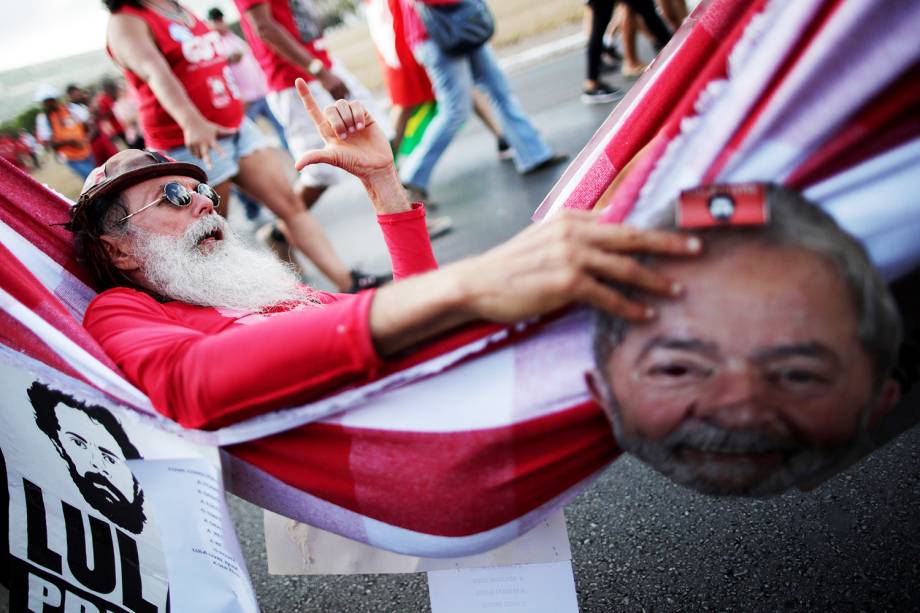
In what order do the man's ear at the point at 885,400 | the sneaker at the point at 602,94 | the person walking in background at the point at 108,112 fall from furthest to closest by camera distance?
the person walking in background at the point at 108,112 < the sneaker at the point at 602,94 < the man's ear at the point at 885,400

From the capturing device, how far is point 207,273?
1.85m

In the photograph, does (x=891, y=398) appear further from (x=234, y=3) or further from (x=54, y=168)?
(x=54, y=168)

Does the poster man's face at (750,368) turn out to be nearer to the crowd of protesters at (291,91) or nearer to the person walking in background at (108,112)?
the crowd of protesters at (291,91)

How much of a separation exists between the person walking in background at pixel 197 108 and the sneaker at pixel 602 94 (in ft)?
10.8

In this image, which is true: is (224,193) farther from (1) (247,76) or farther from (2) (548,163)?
(2) (548,163)

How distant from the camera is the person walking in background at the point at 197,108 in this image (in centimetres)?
305

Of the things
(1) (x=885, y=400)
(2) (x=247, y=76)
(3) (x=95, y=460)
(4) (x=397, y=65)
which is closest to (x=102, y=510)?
→ (3) (x=95, y=460)

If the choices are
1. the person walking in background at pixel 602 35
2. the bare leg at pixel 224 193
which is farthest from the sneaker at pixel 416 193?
the person walking in background at pixel 602 35

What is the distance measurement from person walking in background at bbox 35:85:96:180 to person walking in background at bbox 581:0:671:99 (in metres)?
5.94

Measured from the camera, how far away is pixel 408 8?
4.20m

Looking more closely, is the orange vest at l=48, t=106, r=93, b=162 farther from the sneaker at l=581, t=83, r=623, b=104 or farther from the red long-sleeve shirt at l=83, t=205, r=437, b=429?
the red long-sleeve shirt at l=83, t=205, r=437, b=429

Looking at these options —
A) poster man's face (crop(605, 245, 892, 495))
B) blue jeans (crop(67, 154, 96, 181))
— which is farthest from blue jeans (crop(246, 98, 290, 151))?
poster man's face (crop(605, 245, 892, 495))

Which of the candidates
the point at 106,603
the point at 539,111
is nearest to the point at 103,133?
the point at 539,111

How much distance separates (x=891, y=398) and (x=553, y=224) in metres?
0.62
